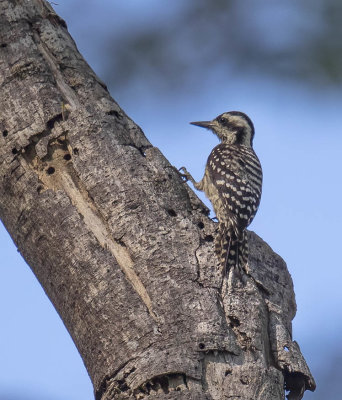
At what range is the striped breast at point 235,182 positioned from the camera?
258 inches

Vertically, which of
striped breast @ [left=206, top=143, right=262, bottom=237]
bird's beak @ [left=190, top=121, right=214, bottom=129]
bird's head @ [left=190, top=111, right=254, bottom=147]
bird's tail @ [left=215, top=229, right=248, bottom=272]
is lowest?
bird's tail @ [left=215, top=229, right=248, bottom=272]

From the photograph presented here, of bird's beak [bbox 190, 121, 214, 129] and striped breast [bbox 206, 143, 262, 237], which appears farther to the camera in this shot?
bird's beak [bbox 190, 121, 214, 129]

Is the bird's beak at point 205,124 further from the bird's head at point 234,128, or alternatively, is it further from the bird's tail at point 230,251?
the bird's tail at point 230,251

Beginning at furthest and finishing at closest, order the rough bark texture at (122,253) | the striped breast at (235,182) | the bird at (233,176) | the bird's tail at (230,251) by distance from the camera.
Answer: the striped breast at (235,182)
the bird at (233,176)
the bird's tail at (230,251)
the rough bark texture at (122,253)

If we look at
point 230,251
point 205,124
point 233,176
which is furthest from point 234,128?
point 230,251

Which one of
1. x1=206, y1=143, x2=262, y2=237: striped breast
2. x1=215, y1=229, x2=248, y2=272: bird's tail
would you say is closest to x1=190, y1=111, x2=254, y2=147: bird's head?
x1=206, y1=143, x2=262, y2=237: striped breast

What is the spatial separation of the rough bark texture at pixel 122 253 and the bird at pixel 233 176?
2.00 ft

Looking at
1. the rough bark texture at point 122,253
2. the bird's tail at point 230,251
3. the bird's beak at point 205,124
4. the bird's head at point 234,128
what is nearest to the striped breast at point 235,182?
the bird's head at point 234,128

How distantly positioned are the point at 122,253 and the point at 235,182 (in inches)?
104

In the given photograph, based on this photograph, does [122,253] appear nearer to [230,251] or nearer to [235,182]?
[230,251]

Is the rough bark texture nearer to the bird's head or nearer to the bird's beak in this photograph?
the bird's head

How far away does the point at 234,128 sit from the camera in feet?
28.3

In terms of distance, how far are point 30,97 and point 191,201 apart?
118 cm

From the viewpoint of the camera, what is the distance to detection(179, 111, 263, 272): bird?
6.44 m
